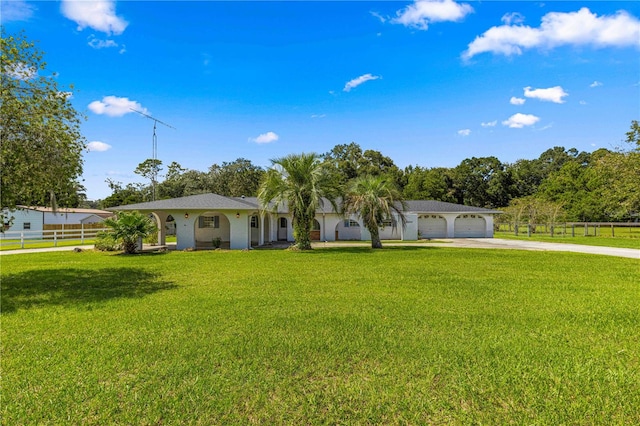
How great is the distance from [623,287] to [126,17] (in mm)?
16893

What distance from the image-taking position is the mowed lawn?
3.10 meters

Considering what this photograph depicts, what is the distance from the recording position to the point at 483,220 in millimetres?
30031

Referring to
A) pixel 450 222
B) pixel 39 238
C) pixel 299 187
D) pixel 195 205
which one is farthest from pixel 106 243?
pixel 450 222

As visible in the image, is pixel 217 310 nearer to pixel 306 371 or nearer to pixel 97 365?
pixel 97 365

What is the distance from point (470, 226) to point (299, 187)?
63.3 feet

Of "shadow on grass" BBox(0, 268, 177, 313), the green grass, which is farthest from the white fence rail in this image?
the green grass

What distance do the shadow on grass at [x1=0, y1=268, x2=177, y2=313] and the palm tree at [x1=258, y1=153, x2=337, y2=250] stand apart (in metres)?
8.26

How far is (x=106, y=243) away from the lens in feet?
57.3

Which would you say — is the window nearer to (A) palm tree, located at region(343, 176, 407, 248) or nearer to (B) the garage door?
(A) palm tree, located at region(343, 176, 407, 248)

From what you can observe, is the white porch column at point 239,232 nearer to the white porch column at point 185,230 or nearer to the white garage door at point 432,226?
the white porch column at point 185,230

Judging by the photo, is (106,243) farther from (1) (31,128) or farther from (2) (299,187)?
(1) (31,128)

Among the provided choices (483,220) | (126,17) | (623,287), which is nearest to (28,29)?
(126,17)

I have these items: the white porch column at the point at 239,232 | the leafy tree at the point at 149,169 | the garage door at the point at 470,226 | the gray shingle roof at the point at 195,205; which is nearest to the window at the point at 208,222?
the gray shingle roof at the point at 195,205

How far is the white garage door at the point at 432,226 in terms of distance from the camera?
98.8 ft
